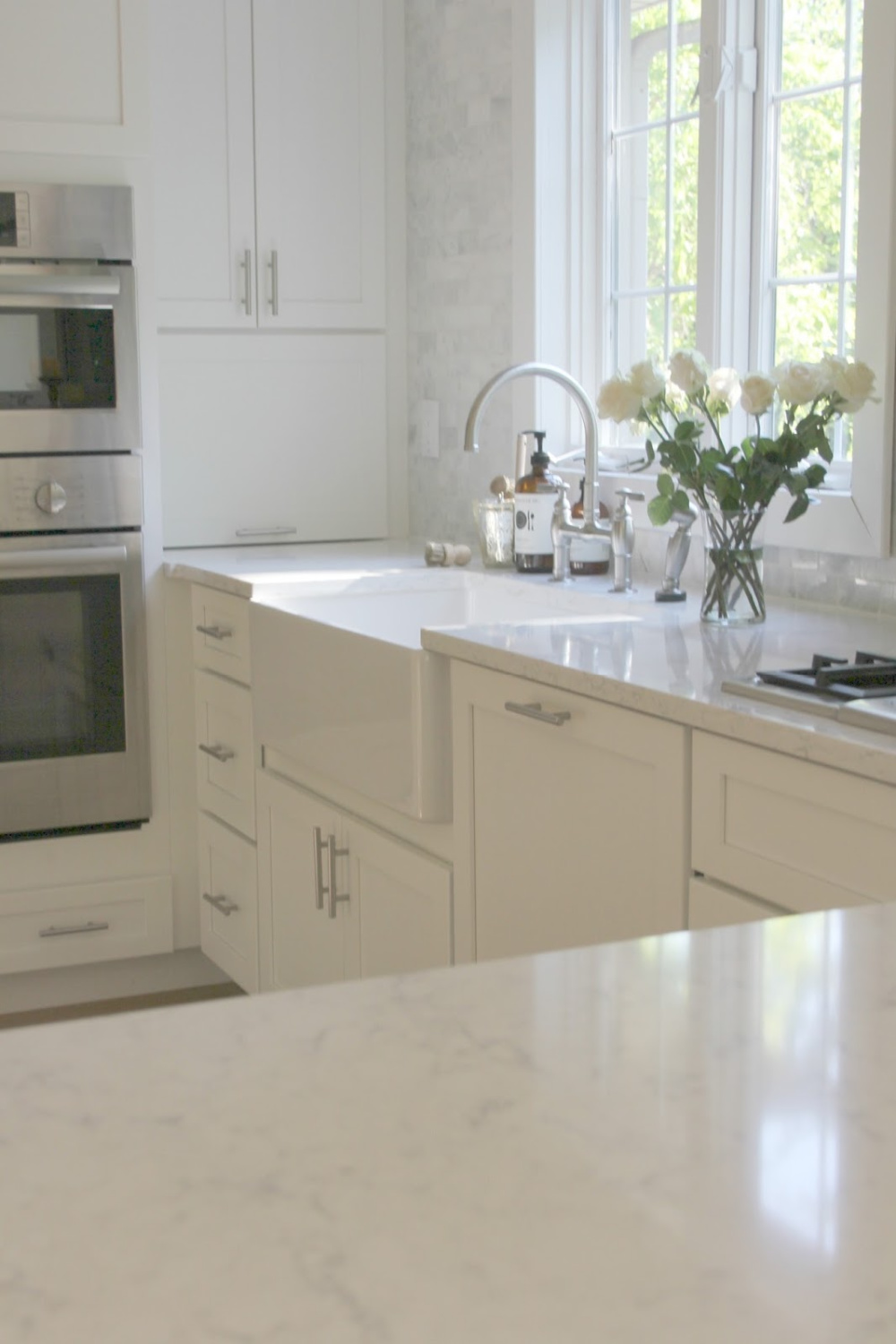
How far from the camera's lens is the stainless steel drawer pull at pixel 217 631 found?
3359mm

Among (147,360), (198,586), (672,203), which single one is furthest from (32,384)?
(672,203)

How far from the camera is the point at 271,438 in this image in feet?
13.1

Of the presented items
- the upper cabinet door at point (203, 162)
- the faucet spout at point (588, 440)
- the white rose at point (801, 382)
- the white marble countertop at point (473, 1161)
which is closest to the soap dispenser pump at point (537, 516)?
the faucet spout at point (588, 440)

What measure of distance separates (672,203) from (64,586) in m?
1.50

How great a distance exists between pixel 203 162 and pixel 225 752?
1.42 meters

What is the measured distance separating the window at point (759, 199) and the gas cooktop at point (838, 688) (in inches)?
24.9

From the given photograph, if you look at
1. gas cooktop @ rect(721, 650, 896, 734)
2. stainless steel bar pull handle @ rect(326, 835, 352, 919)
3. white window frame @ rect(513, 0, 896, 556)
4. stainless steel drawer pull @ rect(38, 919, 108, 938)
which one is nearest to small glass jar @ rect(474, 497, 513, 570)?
white window frame @ rect(513, 0, 896, 556)

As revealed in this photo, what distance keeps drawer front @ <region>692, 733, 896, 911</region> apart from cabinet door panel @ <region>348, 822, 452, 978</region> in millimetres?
717

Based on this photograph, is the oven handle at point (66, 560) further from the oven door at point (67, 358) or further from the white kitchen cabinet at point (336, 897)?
the white kitchen cabinet at point (336, 897)

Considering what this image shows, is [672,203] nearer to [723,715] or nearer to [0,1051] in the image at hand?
[723,715]

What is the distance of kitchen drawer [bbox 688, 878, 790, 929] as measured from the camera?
5.75 feet

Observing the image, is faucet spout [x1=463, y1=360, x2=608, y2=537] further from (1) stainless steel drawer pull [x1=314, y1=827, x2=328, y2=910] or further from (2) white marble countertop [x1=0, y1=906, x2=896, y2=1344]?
(2) white marble countertop [x1=0, y1=906, x2=896, y2=1344]

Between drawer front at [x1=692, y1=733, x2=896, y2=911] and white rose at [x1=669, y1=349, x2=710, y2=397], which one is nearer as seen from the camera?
drawer front at [x1=692, y1=733, x2=896, y2=911]

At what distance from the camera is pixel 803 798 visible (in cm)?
165
